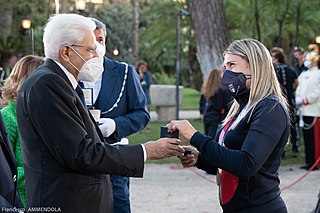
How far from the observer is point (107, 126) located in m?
4.82

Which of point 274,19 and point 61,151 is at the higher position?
point 61,151

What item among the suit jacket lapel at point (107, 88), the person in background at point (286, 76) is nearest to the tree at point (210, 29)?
the person in background at point (286, 76)

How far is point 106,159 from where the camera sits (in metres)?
3.21

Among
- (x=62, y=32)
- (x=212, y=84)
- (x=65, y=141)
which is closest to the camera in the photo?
(x=65, y=141)

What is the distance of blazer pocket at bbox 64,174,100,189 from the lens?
10.5 feet

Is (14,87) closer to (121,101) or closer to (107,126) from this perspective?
(107,126)

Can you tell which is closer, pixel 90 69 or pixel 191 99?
pixel 90 69

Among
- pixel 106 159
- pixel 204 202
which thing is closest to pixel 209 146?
pixel 106 159

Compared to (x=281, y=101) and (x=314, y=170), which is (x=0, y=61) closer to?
(x=314, y=170)

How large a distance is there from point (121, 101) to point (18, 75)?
0.90m

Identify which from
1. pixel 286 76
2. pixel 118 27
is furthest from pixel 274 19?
pixel 118 27

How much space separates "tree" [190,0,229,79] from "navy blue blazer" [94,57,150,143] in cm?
873

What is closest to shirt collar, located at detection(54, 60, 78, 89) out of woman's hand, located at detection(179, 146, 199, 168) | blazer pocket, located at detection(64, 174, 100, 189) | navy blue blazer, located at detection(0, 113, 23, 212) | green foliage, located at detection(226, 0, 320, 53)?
blazer pocket, located at detection(64, 174, 100, 189)

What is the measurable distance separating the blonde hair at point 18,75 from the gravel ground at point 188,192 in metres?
4.05
